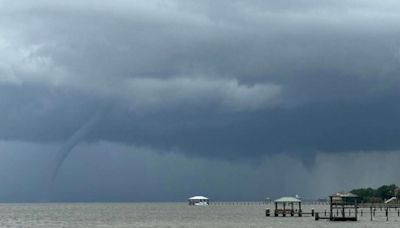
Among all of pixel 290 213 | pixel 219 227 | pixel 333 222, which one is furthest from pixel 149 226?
pixel 290 213

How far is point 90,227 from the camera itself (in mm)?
118500

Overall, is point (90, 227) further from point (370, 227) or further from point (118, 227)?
point (370, 227)

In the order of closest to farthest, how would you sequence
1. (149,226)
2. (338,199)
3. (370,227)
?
(370,227), (149,226), (338,199)

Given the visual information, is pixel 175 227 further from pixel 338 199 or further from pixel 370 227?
pixel 338 199

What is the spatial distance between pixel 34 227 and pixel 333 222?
5028 centimetres

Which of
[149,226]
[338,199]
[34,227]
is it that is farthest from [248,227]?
[338,199]

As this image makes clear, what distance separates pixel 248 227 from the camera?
115 m

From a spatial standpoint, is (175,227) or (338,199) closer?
(175,227)

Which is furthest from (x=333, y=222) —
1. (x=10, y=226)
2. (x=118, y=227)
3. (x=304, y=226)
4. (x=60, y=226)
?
(x=10, y=226)

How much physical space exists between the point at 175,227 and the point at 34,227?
22466 mm

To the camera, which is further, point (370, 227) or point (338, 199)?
point (338, 199)

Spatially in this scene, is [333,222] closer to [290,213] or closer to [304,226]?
[304,226]

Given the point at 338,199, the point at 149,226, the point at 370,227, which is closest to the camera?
the point at 370,227

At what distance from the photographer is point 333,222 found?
12912 cm
